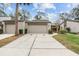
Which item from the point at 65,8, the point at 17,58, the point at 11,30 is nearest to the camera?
the point at 17,58

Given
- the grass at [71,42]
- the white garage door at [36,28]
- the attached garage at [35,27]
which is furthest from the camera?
the white garage door at [36,28]

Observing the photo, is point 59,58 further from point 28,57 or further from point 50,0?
point 50,0

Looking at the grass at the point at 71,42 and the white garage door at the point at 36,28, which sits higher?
the white garage door at the point at 36,28

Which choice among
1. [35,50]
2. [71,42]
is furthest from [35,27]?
[35,50]

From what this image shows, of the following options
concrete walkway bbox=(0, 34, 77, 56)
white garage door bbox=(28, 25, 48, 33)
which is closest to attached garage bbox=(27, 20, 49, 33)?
white garage door bbox=(28, 25, 48, 33)

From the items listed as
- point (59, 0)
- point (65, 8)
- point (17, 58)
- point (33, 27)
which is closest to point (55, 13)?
point (65, 8)

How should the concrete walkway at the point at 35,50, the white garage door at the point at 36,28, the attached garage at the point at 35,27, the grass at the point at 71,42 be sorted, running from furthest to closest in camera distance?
the white garage door at the point at 36,28 → the attached garage at the point at 35,27 → the grass at the point at 71,42 → the concrete walkway at the point at 35,50

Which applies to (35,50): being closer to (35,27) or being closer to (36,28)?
(35,27)

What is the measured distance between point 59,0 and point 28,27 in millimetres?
11396

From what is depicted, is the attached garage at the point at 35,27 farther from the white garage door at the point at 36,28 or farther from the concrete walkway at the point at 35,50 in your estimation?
the concrete walkway at the point at 35,50

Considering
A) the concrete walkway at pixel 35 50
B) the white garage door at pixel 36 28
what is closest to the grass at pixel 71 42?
the concrete walkway at pixel 35 50

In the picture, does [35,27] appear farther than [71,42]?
Yes

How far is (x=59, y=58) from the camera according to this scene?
647 centimetres

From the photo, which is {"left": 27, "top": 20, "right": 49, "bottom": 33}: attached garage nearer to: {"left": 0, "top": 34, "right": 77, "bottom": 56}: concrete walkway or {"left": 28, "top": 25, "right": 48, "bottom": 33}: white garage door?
{"left": 28, "top": 25, "right": 48, "bottom": 33}: white garage door
